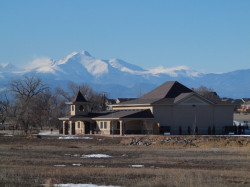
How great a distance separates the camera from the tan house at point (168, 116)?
7762cm

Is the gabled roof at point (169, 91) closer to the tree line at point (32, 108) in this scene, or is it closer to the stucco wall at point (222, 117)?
the stucco wall at point (222, 117)

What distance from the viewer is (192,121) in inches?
3105

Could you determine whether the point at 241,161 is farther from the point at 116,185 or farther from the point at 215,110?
the point at 215,110

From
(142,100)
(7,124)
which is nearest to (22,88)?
(7,124)

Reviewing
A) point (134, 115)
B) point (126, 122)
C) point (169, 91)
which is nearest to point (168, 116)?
point (134, 115)

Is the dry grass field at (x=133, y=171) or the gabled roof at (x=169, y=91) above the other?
the gabled roof at (x=169, y=91)

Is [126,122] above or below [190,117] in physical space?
below

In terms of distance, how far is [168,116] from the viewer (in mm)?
78188

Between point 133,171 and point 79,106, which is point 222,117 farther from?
point 133,171

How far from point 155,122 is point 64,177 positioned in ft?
168

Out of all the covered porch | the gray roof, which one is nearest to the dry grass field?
the gray roof

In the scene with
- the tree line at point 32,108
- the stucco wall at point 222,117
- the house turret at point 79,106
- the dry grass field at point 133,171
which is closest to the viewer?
the dry grass field at point 133,171

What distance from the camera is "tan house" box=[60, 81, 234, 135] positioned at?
255 ft

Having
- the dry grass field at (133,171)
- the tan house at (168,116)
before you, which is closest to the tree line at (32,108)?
the tan house at (168,116)
